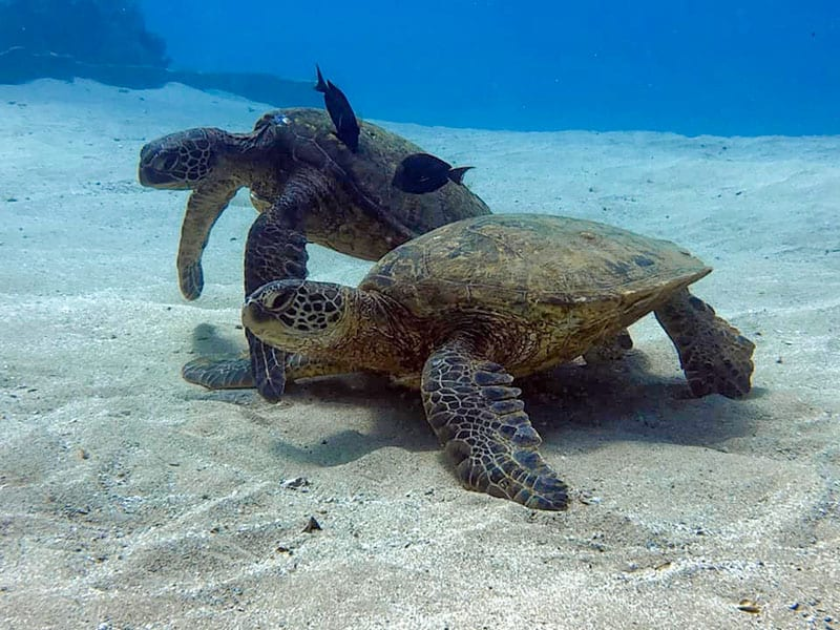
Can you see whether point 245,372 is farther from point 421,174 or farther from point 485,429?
point 421,174


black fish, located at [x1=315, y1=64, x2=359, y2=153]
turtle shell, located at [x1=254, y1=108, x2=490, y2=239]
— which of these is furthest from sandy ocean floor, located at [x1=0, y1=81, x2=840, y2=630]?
black fish, located at [x1=315, y1=64, x2=359, y2=153]

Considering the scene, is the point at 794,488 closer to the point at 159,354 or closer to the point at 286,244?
the point at 286,244

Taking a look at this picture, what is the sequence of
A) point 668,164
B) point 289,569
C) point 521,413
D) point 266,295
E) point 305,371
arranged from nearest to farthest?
point 289,569 < point 521,413 < point 266,295 < point 305,371 < point 668,164

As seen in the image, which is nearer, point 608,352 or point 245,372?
point 245,372

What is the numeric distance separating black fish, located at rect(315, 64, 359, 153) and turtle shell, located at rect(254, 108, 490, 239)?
0.28ft

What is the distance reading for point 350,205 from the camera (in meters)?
4.87

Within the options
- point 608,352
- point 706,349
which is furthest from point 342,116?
point 706,349

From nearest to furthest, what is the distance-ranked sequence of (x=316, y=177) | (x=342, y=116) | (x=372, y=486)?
(x=372, y=486) < (x=342, y=116) < (x=316, y=177)

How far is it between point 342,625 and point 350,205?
12.3 feet

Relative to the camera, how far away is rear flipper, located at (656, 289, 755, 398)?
3.63m

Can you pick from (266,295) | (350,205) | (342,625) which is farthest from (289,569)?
(350,205)

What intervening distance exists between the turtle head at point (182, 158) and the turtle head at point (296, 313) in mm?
2404

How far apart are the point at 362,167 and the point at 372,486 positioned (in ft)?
10.0

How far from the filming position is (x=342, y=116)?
4.65 meters
